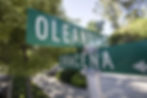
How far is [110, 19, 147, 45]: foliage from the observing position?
260 inches

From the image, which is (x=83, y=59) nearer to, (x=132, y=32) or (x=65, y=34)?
(x=65, y=34)

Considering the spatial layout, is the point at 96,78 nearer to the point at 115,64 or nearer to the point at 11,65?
the point at 115,64

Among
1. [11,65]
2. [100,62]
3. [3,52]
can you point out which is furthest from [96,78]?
[3,52]

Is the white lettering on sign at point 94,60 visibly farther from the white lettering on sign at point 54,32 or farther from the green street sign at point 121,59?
the white lettering on sign at point 54,32

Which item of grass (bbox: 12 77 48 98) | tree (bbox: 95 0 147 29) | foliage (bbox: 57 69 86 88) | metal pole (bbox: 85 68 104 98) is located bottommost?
foliage (bbox: 57 69 86 88)

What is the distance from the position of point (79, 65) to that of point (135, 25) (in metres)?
6.56

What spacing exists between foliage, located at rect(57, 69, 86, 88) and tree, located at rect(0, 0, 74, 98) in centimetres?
408

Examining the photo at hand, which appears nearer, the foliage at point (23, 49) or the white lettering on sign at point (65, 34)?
the white lettering on sign at point (65, 34)

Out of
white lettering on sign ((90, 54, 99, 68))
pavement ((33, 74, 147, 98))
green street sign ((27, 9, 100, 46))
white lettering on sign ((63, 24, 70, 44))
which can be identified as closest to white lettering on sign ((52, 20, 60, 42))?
green street sign ((27, 9, 100, 46))

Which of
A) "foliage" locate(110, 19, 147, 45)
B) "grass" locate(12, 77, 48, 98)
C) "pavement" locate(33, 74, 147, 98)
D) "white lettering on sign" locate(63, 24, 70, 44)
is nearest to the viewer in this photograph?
"white lettering on sign" locate(63, 24, 70, 44)

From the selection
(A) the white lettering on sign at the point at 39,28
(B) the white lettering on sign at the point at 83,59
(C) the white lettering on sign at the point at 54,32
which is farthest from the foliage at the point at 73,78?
(A) the white lettering on sign at the point at 39,28

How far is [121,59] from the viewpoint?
120cm

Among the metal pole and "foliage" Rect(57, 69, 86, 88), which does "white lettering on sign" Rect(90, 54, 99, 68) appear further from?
"foliage" Rect(57, 69, 86, 88)

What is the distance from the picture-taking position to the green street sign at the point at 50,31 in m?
0.87
